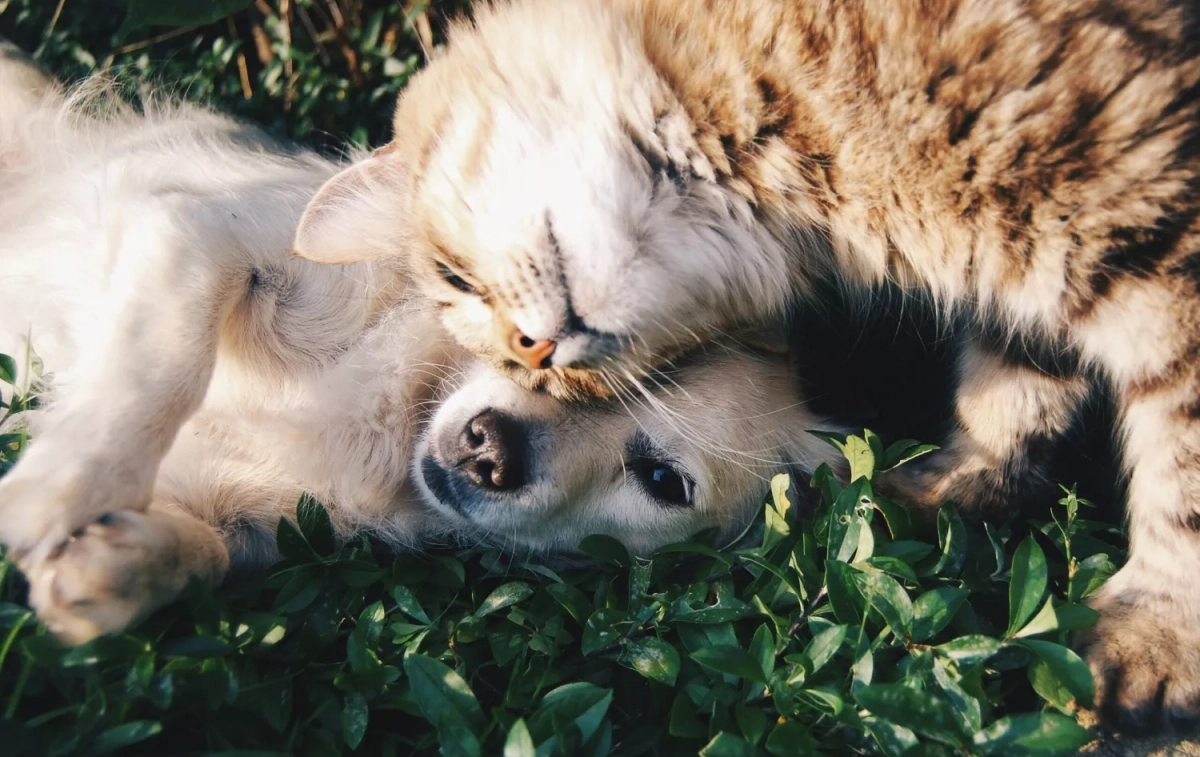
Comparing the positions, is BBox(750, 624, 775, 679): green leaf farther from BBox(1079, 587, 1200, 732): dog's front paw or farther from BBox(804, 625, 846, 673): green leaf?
BBox(1079, 587, 1200, 732): dog's front paw

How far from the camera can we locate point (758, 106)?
2.00 metres

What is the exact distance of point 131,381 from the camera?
2221 millimetres

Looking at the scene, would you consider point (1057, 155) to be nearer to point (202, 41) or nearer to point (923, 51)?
point (923, 51)

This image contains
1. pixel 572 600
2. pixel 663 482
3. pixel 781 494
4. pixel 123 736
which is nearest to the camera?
pixel 123 736

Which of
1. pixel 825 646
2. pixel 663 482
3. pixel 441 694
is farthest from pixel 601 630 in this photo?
pixel 663 482

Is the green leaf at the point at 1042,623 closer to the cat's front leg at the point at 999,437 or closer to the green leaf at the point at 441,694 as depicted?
the cat's front leg at the point at 999,437

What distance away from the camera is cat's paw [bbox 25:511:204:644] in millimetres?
1861

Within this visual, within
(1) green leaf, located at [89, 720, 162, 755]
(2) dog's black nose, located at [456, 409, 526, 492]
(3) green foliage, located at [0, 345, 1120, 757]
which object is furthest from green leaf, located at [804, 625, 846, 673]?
(1) green leaf, located at [89, 720, 162, 755]

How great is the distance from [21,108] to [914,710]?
348 centimetres

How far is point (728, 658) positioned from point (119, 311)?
1668 mm

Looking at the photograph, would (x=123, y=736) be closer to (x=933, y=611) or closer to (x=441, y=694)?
(x=441, y=694)

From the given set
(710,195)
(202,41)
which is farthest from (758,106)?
(202,41)

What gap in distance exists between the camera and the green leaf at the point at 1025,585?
1.88 metres

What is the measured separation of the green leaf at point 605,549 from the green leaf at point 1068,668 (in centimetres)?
88
